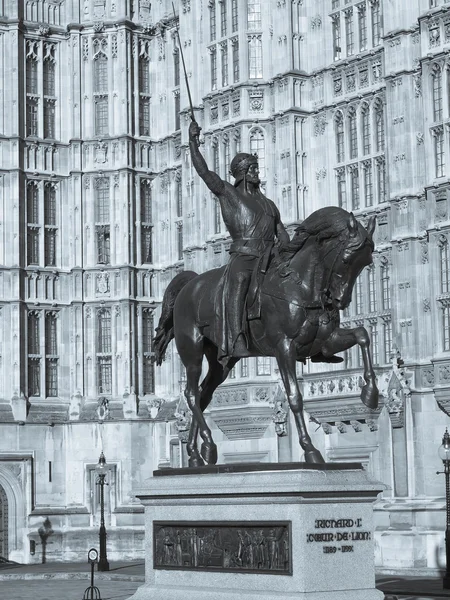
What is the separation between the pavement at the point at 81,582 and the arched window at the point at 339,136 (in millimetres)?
13210

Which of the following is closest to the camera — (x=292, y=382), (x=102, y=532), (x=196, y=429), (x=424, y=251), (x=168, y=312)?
(x=292, y=382)

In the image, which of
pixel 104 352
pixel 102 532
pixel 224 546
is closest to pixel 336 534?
pixel 224 546

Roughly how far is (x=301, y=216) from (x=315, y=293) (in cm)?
2357

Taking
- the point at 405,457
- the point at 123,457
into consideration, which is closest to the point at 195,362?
the point at 405,457

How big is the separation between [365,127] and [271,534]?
24.8 meters

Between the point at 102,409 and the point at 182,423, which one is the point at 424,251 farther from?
the point at 102,409

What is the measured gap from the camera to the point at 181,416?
44500 mm

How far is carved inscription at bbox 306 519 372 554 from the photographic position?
16969 mm

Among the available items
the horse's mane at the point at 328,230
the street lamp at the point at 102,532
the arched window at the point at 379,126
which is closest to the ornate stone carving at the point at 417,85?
the arched window at the point at 379,126

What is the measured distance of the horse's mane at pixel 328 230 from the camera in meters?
17.9

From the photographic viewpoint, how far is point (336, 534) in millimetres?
17109

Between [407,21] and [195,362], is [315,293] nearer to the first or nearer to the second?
[195,362]

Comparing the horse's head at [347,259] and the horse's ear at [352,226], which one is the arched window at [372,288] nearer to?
the horse's head at [347,259]

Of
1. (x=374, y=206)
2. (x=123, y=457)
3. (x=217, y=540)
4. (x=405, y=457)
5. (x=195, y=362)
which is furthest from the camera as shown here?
(x=123, y=457)
